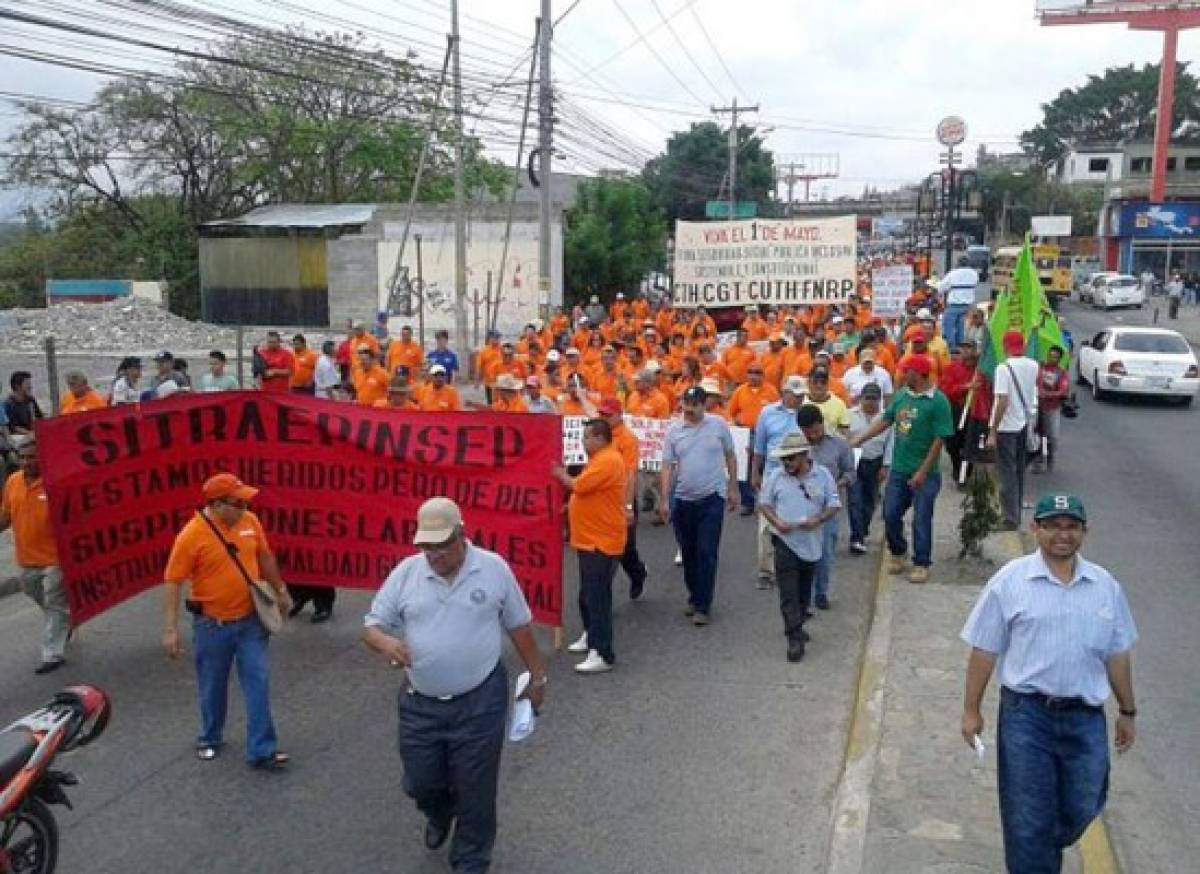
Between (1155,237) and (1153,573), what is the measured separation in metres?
60.5

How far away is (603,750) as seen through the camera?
629 cm

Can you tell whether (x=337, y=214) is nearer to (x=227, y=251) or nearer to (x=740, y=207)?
(x=227, y=251)

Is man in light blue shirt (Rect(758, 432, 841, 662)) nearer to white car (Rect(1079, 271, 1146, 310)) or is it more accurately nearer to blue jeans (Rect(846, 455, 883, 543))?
blue jeans (Rect(846, 455, 883, 543))

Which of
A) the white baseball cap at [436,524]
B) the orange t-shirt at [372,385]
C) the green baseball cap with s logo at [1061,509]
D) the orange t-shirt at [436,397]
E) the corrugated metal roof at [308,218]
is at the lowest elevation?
the orange t-shirt at [372,385]

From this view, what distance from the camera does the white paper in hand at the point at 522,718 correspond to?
4.82 meters

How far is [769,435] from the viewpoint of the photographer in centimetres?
923

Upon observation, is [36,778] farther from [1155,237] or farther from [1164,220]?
[1155,237]

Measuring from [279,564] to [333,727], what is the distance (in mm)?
1685

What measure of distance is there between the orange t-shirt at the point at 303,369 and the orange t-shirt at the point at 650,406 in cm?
688

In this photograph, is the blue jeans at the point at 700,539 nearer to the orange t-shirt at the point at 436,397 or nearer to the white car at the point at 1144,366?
the orange t-shirt at the point at 436,397

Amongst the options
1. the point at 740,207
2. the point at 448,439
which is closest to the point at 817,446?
the point at 448,439

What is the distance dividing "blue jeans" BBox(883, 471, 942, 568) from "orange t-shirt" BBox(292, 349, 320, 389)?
9.90m

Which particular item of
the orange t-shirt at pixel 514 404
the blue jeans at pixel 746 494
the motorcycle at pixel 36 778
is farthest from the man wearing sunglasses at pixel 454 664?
the blue jeans at pixel 746 494

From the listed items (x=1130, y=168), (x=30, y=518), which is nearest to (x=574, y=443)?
(x=30, y=518)
